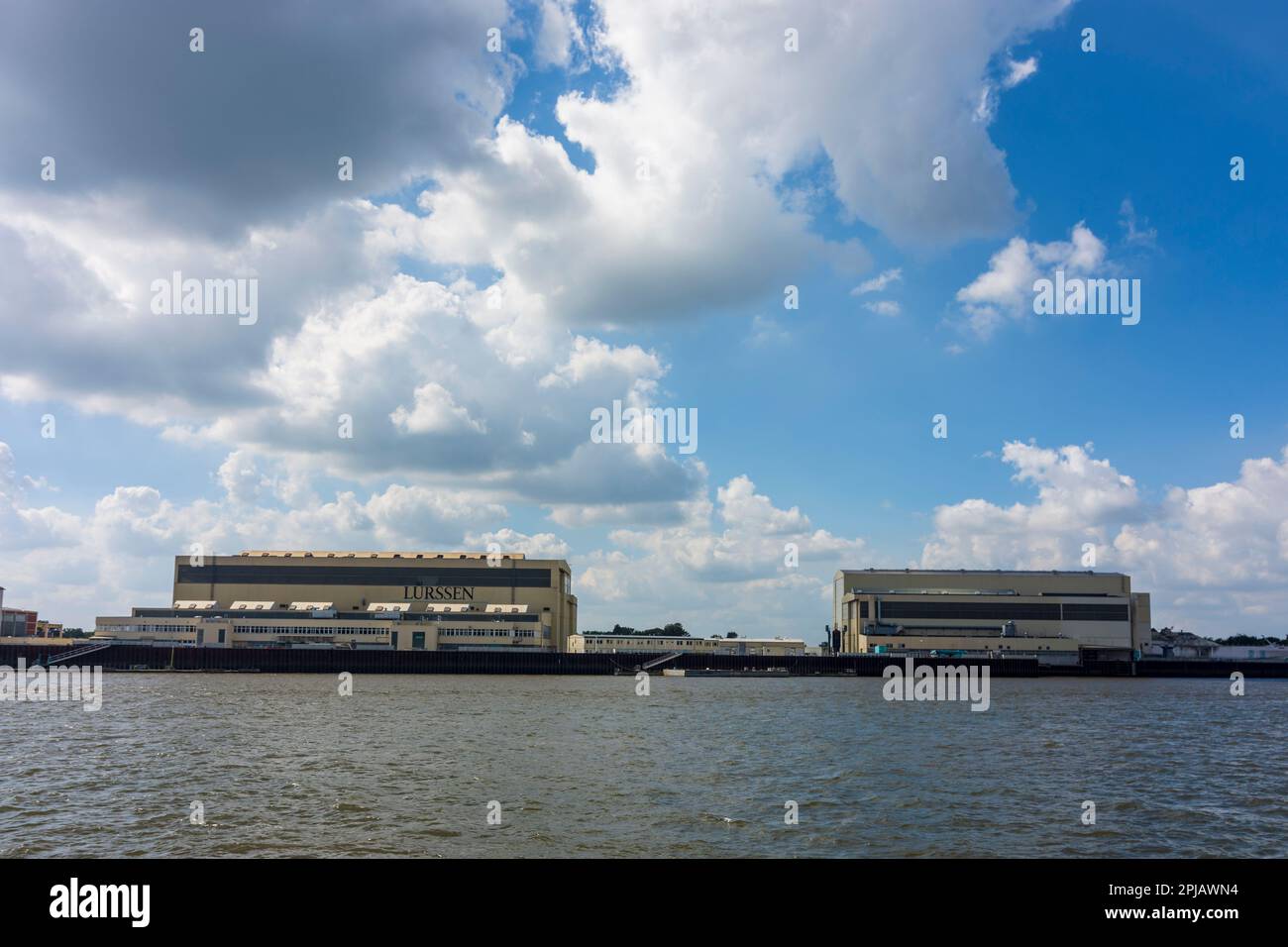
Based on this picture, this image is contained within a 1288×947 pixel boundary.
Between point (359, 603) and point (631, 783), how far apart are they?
422 feet

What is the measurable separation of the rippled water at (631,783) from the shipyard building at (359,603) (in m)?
80.5

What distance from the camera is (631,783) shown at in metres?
33.3

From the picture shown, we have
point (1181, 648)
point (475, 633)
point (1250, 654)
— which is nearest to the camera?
point (475, 633)

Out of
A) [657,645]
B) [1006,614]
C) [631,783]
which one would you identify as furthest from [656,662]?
[631,783]

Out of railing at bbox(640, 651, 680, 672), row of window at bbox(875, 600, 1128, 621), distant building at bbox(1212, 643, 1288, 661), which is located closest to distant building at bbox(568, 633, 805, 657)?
railing at bbox(640, 651, 680, 672)

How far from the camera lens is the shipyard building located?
5733 inches

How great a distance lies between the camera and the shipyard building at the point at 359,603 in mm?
145625

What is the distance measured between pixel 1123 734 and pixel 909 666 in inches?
3749

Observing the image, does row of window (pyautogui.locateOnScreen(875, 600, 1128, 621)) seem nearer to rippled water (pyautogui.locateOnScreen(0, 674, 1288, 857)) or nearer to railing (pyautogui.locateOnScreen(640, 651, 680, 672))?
railing (pyautogui.locateOnScreen(640, 651, 680, 672))

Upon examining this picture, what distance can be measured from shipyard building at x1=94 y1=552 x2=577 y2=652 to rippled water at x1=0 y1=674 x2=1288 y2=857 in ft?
264

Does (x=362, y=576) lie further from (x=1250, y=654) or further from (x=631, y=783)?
(x=1250, y=654)

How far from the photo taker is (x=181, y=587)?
152375 mm

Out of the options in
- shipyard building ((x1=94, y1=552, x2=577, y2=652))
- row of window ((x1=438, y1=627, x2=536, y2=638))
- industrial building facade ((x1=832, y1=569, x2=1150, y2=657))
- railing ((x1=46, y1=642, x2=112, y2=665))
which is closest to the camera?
railing ((x1=46, y1=642, x2=112, y2=665))
